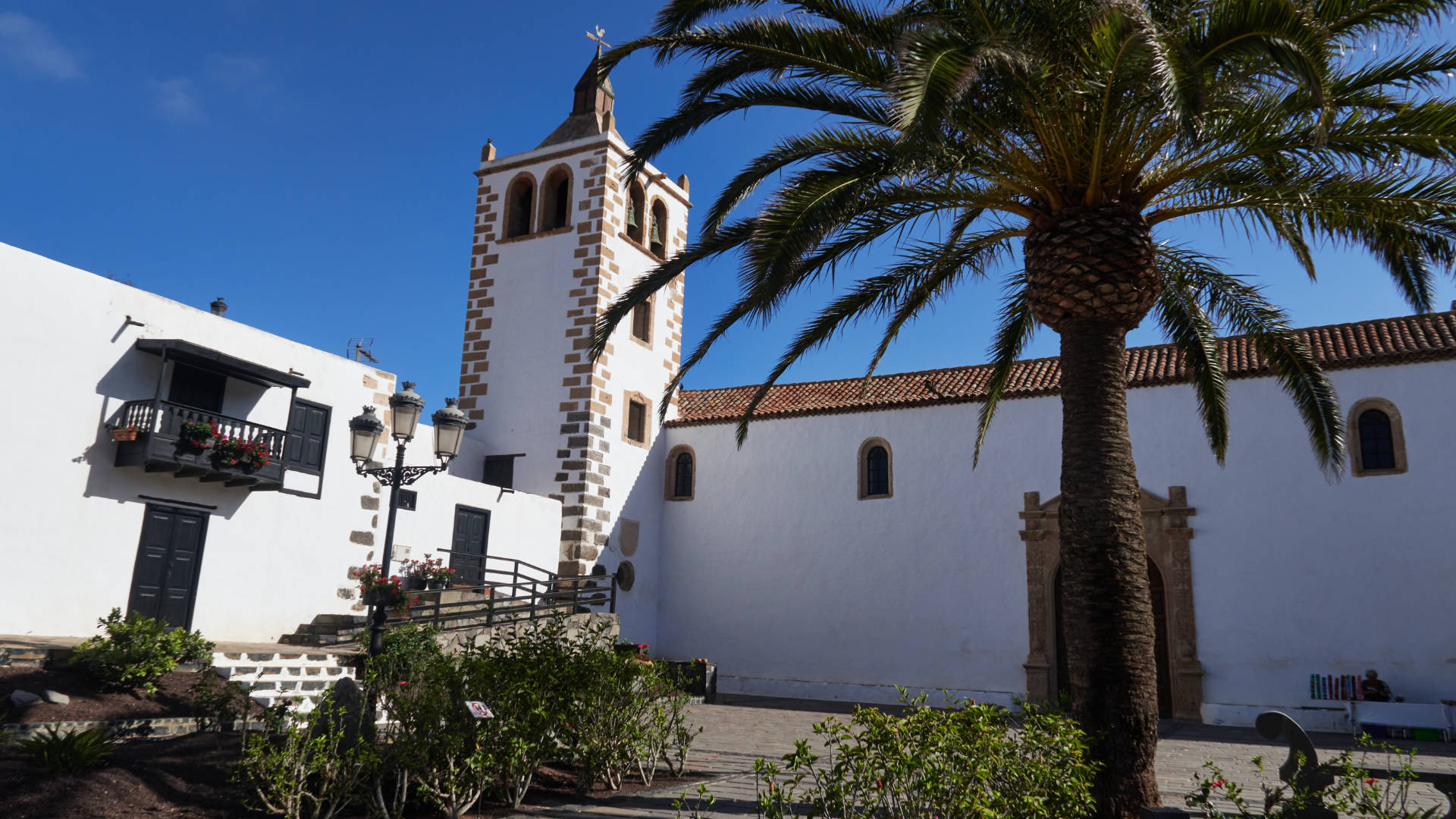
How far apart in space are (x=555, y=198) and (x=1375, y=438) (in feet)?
52.8

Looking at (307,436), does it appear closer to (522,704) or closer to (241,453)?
(241,453)

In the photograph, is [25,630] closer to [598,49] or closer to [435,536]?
[435,536]

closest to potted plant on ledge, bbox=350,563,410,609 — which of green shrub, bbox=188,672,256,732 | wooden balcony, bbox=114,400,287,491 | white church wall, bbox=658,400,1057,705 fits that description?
wooden balcony, bbox=114,400,287,491

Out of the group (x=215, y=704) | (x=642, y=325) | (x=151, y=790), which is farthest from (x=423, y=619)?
(x=642, y=325)

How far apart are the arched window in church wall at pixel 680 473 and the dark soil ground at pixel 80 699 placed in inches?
523

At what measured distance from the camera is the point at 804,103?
8023mm

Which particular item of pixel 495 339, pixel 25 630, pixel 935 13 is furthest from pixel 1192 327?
pixel 495 339

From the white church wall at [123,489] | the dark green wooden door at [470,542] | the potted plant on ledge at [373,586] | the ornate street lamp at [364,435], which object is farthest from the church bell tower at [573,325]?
the ornate street lamp at [364,435]

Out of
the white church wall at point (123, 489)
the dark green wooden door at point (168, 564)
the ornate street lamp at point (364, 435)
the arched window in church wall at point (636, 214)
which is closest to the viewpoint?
the ornate street lamp at point (364, 435)

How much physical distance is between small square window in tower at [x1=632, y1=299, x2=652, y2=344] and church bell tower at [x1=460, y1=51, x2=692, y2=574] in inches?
1.4

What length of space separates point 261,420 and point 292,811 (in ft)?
31.5

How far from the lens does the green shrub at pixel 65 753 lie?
6.49m

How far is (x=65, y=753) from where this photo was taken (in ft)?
21.5

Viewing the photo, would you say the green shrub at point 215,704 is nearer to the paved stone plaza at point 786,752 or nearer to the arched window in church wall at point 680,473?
the paved stone plaza at point 786,752
